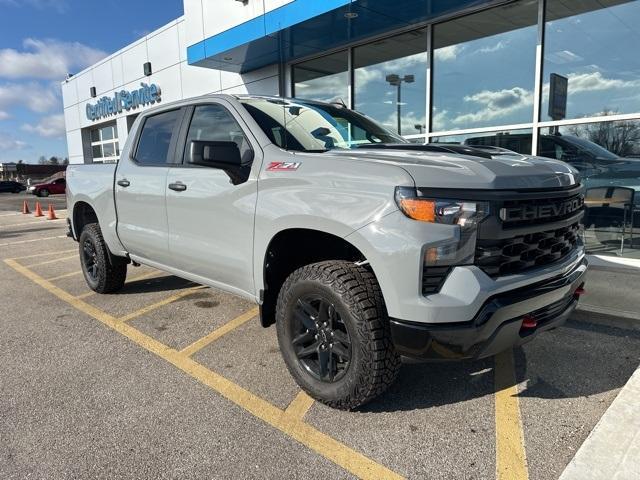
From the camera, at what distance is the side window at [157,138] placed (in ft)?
13.8

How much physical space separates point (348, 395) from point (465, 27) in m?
7.20

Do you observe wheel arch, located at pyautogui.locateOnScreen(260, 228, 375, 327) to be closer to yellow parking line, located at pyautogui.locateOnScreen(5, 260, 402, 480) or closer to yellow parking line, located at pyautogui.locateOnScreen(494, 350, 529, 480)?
yellow parking line, located at pyautogui.locateOnScreen(5, 260, 402, 480)

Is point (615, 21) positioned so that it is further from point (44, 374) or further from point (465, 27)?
point (44, 374)

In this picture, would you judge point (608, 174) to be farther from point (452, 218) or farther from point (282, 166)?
point (282, 166)

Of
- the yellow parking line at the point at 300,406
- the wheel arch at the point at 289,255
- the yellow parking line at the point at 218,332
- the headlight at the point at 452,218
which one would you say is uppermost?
the headlight at the point at 452,218

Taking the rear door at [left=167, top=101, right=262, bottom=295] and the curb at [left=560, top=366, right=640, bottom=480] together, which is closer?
the curb at [left=560, top=366, right=640, bottom=480]

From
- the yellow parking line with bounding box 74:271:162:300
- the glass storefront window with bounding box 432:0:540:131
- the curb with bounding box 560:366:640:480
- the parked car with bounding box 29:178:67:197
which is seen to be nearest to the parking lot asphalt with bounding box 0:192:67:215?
the parked car with bounding box 29:178:67:197

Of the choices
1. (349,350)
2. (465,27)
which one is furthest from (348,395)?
(465,27)

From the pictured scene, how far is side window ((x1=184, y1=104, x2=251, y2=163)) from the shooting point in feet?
11.3

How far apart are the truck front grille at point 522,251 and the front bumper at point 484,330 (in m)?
0.13

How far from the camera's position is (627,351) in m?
3.72

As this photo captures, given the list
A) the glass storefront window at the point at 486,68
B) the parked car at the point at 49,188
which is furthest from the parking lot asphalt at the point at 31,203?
the glass storefront window at the point at 486,68

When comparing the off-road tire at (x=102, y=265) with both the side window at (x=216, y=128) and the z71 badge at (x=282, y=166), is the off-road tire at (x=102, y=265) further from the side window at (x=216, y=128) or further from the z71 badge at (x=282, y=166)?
the z71 badge at (x=282, y=166)

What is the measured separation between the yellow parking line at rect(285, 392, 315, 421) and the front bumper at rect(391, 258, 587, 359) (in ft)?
2.69
